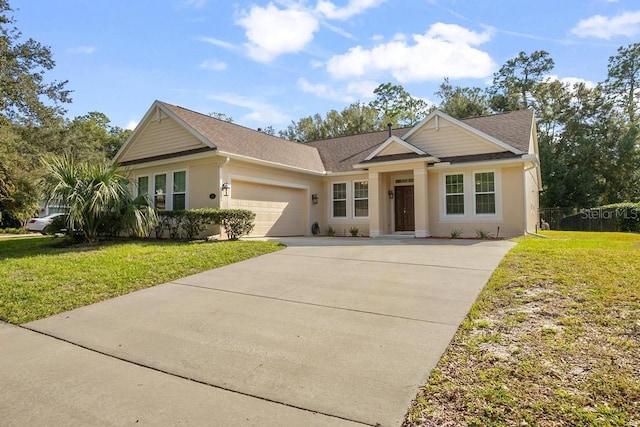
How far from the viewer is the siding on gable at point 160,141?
13.8m

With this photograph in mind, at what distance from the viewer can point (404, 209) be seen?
15.8 m

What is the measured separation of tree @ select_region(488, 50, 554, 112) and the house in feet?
66.6

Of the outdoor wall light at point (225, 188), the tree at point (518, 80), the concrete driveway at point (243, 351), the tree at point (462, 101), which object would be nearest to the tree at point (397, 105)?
the tree at point (462, 101)

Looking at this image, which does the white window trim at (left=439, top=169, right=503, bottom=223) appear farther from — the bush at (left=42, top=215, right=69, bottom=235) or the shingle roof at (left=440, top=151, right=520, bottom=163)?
the bush at (left=42, top=215, right=69, bottom=235)

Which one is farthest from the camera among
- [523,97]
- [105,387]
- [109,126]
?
[109,126]

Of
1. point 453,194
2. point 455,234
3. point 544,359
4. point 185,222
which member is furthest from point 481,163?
point 544,359

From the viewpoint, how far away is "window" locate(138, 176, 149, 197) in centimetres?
1501

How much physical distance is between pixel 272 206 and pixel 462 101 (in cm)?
2583

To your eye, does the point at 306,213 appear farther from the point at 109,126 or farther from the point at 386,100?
the point at 109,126

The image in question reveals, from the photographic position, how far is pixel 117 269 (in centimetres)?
754

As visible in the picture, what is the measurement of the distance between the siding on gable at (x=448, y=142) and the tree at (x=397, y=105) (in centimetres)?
2339

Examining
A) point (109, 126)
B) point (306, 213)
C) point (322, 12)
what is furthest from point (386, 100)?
point (109, 126)

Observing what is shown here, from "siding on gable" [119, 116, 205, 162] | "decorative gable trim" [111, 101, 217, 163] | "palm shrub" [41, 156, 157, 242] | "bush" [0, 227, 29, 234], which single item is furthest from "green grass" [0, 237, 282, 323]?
"bush" [0, 227, 29, 234]

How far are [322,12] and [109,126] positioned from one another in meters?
43.6
